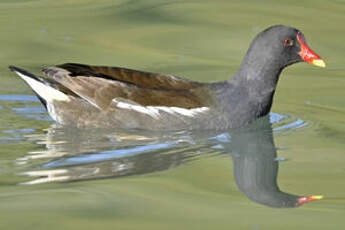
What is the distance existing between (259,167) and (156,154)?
85 cm

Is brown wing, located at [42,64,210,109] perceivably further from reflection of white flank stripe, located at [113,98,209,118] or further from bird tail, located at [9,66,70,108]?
bird tail, located at [9,66,70,108]

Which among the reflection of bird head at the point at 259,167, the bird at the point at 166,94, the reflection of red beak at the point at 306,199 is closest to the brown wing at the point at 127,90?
the bird at the point at 166,94

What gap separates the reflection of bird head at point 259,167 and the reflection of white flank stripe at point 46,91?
1.65 m

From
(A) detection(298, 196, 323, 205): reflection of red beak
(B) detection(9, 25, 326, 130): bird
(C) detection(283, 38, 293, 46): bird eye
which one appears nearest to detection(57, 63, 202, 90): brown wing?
(B) detection(9, 25, 326, 130): bird

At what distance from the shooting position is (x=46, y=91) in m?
7.47

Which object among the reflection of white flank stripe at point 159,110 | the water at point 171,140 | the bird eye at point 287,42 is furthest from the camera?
the bird eye at point 287,42

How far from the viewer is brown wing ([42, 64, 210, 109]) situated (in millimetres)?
7086

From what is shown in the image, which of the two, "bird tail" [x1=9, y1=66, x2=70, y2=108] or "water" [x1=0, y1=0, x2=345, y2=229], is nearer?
"water" [x1=0, y1=0, x2=345, y2=229]

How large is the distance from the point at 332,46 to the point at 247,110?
3.22 metres

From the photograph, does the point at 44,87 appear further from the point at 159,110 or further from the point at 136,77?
the point at 159,110

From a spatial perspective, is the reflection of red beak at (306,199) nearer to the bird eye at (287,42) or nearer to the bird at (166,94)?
the bird at (166,94)

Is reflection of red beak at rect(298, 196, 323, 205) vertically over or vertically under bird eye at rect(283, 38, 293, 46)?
under

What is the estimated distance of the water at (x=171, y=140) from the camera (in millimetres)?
4965

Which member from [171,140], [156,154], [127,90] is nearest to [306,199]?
[156,154]
